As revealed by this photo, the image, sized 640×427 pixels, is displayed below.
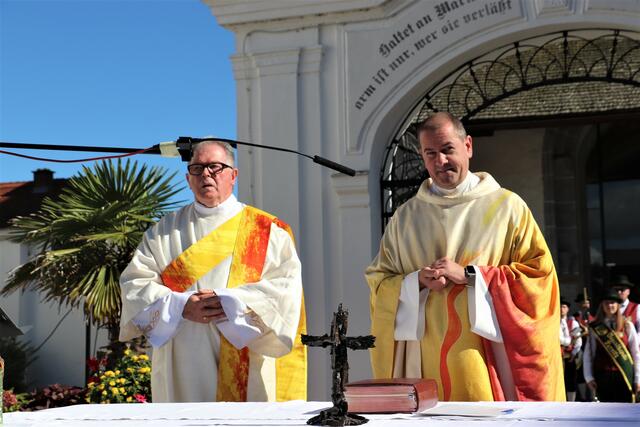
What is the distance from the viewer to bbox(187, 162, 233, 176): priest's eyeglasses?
5.90 metres

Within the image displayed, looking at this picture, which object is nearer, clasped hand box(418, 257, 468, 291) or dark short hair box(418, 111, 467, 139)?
clasped hand box(418, 257, 468, 291)

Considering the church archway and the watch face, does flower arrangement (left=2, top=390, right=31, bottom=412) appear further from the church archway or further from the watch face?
→ the watch face

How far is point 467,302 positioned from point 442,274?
0.20 metres

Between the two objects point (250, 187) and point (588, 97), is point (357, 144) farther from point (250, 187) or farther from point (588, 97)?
point (588, 97)

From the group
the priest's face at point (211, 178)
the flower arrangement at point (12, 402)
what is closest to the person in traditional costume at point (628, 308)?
the flower arrangement at point (12, 402)

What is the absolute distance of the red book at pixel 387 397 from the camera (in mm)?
3428

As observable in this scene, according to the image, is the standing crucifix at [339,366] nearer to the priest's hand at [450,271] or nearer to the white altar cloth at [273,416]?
the white altar cloth at [273,416]

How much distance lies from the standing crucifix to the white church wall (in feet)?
18.9

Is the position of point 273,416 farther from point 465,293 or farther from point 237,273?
point 237,273

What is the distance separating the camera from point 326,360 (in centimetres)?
927

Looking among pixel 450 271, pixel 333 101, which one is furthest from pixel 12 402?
pixel 450 271

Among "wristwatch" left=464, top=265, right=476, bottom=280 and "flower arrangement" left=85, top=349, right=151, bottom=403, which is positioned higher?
"wristwatch" left=464, top=265, right=476, bottom=280

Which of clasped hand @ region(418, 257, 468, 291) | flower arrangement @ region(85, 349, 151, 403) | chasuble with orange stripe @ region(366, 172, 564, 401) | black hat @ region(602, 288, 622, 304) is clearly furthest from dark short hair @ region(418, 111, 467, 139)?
black hat @ region(602, 288, 622, 304)

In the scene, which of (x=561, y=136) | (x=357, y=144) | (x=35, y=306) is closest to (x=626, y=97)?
(x=561, y=136)
